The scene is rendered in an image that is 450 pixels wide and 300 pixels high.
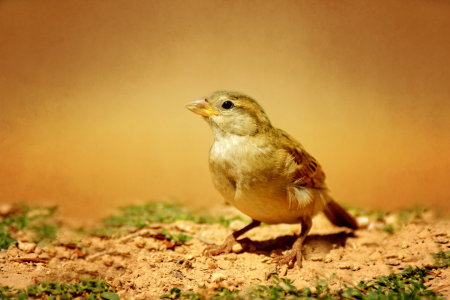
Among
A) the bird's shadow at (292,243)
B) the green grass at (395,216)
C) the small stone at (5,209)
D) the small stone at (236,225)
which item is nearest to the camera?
the bird's shadow at (292,243)

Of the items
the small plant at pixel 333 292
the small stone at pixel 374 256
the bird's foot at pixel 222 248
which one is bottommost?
the small plant at pixel 333 292

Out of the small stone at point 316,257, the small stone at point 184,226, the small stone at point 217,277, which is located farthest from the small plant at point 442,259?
the small stone at point 184,226

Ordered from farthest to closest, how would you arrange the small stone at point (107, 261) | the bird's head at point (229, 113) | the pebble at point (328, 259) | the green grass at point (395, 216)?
the green grass at point (395, 216) → the pebble at point (328, 259) → the bird's head at point (229, 113) → the small stone at point (107, 261)

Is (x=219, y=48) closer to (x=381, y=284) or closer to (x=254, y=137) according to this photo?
(x=254, y=137)

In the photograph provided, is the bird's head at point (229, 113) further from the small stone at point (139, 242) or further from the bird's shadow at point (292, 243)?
the small stone at point (139, 242)

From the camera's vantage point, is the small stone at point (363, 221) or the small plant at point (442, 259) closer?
the small plant at point (442, 259)

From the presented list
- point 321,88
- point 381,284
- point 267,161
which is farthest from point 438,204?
point 267,161

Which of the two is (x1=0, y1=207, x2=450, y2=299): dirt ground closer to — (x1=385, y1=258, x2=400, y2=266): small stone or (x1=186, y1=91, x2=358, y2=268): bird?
(x1=385, y1=258, x2=400, y2=266): small stone

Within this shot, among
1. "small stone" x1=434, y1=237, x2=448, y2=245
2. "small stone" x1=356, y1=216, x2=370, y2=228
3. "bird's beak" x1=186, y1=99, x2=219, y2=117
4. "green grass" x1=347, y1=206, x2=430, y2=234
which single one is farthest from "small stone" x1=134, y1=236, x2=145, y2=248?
"small stone" x1=434, y1=237, x2=448, y2=245
